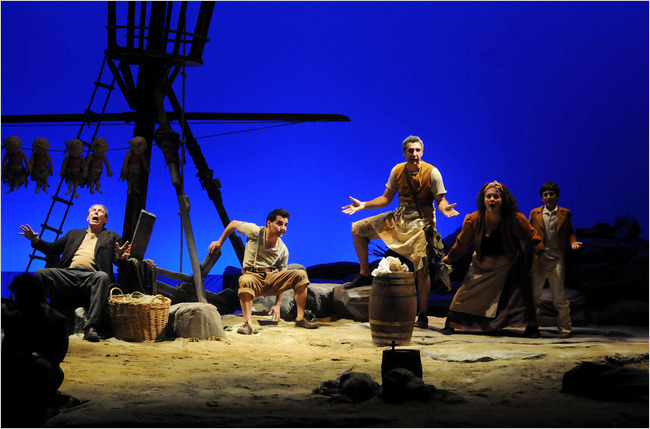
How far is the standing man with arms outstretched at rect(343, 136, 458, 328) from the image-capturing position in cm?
694

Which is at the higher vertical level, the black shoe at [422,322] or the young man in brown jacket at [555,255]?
the young man in brown jacket at [555,255]

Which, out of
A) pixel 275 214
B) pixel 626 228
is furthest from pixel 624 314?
pixel 275 214

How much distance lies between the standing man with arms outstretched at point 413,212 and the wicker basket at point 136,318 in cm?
219

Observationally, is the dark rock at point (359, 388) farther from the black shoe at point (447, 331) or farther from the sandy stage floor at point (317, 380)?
the black shoe at point (447, 331)

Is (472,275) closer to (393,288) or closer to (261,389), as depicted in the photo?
(393,288)

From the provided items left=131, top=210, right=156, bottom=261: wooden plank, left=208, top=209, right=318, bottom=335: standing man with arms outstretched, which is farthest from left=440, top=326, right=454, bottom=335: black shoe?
left=131, top=210, right=156, bottom=261: wooden plank

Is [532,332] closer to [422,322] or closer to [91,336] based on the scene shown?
[422,322]

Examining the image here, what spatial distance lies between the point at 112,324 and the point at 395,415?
3.93 meters

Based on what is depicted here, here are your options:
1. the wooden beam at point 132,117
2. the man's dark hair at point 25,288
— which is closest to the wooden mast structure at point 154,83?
the wooden beam at point 132,117

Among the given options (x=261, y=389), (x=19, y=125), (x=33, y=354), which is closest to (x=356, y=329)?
(x=261, y=389)

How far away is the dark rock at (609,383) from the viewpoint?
144 inches

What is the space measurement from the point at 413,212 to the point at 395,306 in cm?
140

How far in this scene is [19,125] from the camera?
857cm

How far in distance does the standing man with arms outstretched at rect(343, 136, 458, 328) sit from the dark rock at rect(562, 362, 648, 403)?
3.04m
